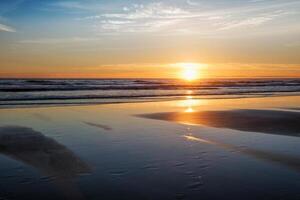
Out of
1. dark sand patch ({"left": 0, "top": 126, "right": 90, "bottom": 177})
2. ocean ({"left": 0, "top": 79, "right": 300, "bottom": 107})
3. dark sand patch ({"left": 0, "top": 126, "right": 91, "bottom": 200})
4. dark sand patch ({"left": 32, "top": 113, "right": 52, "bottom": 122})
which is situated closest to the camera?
dark sand patch ({"left": 0, "top": 126, "right": 91, "bottom": 200})

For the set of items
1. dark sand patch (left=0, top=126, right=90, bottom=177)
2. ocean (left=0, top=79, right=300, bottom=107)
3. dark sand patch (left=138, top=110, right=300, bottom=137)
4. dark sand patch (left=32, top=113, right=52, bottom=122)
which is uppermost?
ocean (left=0, top=79, right=300, bottom=107)

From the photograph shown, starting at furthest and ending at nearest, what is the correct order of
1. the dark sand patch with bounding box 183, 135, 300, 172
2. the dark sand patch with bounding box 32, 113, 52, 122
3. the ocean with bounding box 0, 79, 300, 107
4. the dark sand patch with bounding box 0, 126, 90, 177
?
the ocean with bounding box 0, 79, 300, 107 < the dark sand patch with bounding box 32, 113, 52, 122 < the dark sand patch with bounding box 183, 135, 300, 172 < the dark sand patch with bounding box 0, 126, 90, 177

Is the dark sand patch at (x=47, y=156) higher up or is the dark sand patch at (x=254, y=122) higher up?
the dark sand patch at (x=254, y=122)

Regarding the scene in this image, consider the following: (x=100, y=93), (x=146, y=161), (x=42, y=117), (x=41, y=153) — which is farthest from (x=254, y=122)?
(x=100, y=93)

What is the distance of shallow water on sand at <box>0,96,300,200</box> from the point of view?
621 centimetres

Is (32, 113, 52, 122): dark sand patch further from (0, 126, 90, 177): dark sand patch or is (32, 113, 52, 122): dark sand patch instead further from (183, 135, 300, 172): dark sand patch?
(183, 135, 300, 172): dark sand patch

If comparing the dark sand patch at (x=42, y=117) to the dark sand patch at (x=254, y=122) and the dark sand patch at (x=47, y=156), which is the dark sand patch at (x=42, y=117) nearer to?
the dark sand patch at (x=47, y=156)

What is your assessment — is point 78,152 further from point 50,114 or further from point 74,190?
point 50,114

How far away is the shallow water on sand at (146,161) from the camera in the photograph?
6.21 meters

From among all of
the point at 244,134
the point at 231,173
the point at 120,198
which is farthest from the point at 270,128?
the point at 120,198

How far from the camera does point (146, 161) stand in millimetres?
8219

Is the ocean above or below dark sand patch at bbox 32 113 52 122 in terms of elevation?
above

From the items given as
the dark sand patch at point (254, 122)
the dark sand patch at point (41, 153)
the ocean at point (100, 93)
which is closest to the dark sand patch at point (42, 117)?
the dark sand patch at point (41, 153)

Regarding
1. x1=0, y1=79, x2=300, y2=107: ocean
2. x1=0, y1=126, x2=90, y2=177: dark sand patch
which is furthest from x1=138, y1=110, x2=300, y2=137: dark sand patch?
x1=0, y1=79, x2=300, y2=107: ocean
